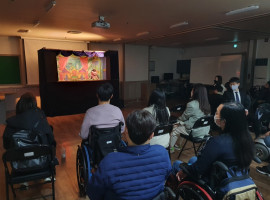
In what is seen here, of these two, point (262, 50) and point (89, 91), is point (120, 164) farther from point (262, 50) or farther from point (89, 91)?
point (262, 50)

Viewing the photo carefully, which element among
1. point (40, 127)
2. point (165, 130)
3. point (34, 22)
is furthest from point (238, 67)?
point (40, 127)

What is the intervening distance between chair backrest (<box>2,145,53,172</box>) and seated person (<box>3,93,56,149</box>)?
23cm

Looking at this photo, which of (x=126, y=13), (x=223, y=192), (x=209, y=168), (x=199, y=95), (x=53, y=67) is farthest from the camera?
(x=53, y=67)

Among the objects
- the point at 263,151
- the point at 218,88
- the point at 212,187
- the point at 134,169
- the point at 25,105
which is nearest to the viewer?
the point at 134,169

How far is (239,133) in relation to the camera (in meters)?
1.41

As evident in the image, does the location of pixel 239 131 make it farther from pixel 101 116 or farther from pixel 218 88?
pixel 218 88

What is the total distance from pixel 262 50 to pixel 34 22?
7.53 metres

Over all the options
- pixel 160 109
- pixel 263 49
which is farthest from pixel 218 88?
pixel 263 49

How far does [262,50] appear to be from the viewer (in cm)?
714

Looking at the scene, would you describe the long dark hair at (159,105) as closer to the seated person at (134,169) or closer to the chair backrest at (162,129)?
the chair backrest at (162,129)

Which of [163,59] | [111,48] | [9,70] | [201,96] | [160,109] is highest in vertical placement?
[111,48]

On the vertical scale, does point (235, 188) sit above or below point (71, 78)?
below

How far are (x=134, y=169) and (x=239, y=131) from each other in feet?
2.87

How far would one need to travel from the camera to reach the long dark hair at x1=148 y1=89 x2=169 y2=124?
8.25 ft
